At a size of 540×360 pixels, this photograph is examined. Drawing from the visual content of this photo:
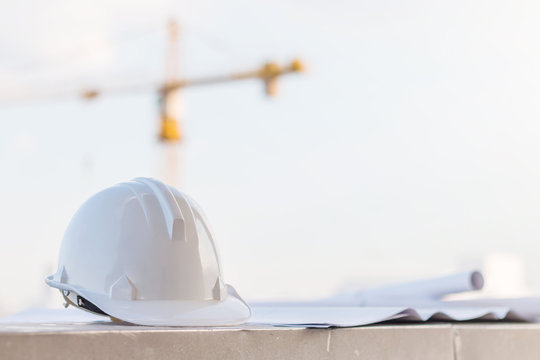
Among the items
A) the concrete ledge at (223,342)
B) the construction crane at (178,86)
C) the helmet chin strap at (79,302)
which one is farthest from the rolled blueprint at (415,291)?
the construction crane at (178,86)

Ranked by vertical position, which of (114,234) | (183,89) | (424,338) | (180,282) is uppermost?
(183,89)

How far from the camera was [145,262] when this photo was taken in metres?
1.61

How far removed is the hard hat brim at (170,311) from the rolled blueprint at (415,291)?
2.62 ft

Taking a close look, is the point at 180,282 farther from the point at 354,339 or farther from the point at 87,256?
the point at 354,339

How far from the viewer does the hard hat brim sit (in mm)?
1537

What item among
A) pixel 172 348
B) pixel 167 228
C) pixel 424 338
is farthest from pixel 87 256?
pixel 424 338

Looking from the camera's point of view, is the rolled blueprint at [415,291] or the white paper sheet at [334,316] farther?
the rolled blueprint at [415,291]

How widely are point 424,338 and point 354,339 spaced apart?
0.25 metres

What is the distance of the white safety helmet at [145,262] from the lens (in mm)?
1582

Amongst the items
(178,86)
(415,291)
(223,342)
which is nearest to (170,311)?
(223,342)

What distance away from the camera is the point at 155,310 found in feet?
5.11

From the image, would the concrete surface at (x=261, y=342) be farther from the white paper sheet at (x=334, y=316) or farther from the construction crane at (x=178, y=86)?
the construction crane at (x=178, y=86)

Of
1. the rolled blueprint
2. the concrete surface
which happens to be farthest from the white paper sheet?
the rolled blueprint

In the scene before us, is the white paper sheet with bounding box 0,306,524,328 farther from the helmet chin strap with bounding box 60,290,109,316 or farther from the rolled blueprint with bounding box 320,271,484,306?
Result: the rolled blueprint with bounding box 320,271,484,306
